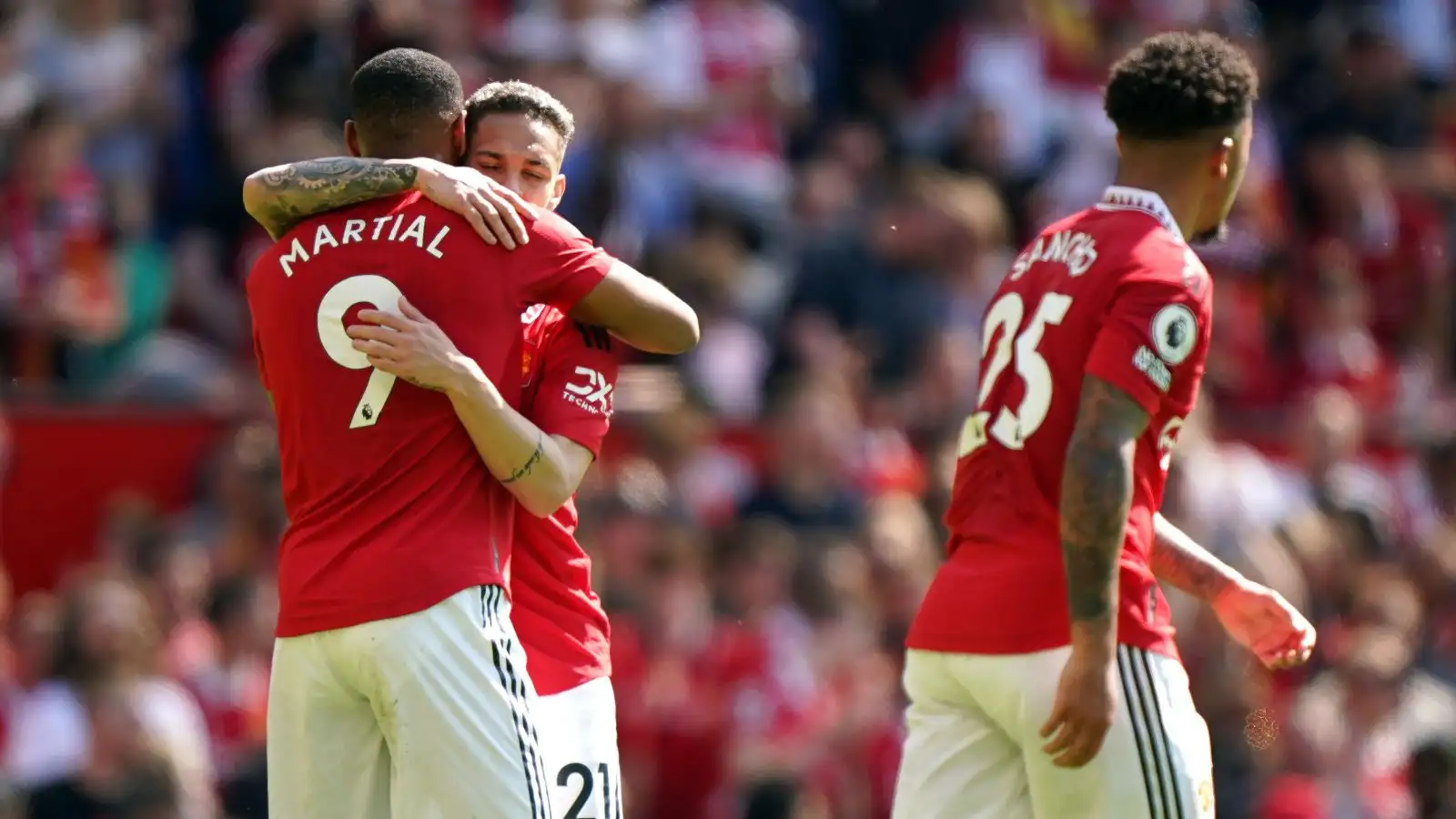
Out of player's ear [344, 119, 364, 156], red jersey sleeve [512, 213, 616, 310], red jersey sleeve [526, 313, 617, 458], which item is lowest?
red jersey sleeve [526, 313, 617, 458]

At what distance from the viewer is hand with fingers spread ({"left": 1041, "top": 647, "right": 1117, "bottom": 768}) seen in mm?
4945

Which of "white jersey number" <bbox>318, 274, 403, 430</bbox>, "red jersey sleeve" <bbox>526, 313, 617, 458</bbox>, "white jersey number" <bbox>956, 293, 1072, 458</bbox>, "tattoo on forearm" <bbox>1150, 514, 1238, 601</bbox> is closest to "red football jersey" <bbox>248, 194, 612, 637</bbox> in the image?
"white jersey number" <bbox>318, 274, 403, 430</bbox>

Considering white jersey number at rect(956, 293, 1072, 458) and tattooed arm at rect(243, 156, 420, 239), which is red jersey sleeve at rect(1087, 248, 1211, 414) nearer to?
white jersey number at rect(956, 293, 1072, 458)

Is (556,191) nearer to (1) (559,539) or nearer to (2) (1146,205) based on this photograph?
(1) (559,539)

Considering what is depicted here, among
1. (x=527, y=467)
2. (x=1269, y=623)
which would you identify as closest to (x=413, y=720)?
(x=527, y=467)

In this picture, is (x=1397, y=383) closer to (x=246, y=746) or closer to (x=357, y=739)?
(x=246, y=746)

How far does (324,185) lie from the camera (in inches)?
209

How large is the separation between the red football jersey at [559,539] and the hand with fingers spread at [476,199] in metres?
0.31

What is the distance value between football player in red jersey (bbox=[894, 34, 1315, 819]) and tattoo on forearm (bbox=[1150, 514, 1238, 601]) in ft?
1.02

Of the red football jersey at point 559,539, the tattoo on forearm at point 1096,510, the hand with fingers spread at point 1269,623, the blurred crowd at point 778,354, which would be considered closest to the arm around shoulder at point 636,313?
the red football jersey at point 559,539

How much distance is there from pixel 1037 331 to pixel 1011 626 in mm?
722

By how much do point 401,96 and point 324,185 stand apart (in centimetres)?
30

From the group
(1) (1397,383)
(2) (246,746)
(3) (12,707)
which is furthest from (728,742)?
(1) (1397,383)

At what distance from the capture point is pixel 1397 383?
47.7 feet
